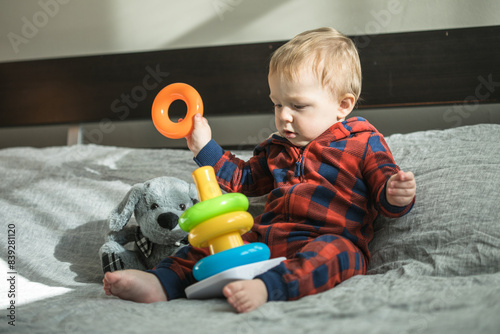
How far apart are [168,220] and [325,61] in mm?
514

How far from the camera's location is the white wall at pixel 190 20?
1876 millimetres

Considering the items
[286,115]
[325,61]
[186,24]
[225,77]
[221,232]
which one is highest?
[186,24]

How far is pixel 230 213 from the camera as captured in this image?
90 cm

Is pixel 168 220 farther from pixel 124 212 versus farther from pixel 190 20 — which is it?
pixel 190 20

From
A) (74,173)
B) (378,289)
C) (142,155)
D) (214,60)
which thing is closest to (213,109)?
(214,60)

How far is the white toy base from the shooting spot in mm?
847

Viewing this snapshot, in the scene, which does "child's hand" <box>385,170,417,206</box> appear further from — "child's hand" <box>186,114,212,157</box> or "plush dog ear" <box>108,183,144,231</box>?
"plush dog ear" <box>108,183,144,231</box>

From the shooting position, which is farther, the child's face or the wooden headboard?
the wooden headboard

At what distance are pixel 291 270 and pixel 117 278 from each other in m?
0.32

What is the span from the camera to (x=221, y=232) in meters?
0.89

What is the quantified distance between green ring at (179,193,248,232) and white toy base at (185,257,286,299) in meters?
0.11

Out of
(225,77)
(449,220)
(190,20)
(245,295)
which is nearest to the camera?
(245,295)

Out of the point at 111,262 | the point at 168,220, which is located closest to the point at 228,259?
the point at 168,220

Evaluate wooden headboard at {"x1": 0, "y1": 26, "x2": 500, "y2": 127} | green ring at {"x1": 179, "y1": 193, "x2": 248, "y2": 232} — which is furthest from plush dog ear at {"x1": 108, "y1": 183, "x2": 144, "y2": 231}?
wooden headboard at {"x1": 0, "y1": 26, "x2": 500, "y2": 127}
